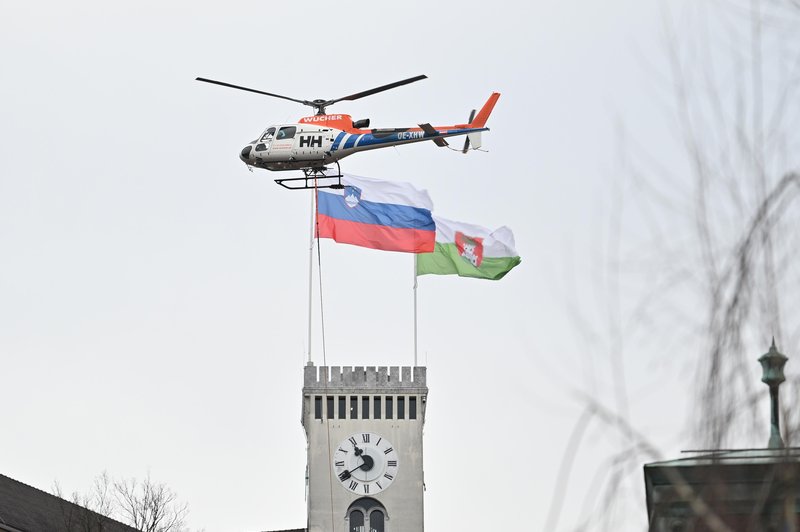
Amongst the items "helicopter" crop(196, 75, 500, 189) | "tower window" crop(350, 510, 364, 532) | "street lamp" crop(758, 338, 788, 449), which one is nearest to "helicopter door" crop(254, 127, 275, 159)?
"helicopter" crop(196, 75, 500, 189)

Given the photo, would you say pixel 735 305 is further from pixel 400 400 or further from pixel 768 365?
pixel 400 400

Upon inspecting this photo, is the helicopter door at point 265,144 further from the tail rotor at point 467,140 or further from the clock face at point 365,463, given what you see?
the clock face at point 365,463

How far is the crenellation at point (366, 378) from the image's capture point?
88.4 metres

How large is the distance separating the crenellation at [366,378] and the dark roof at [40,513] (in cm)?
975

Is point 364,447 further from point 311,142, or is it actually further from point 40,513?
point 311,142

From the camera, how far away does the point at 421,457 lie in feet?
282

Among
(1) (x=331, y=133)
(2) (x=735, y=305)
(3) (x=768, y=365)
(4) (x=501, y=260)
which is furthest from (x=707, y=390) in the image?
(4) (x=501, y=260)

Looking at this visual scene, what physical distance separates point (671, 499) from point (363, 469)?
235ft

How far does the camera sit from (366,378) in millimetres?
88812

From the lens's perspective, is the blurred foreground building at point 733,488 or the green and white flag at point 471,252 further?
the green and white flag at point 471,252

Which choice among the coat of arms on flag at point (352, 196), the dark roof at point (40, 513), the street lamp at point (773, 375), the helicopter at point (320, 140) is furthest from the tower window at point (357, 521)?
→ the street lamp at point (773, 375)

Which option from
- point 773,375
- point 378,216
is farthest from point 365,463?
point 773,375

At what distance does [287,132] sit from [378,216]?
15.7 m

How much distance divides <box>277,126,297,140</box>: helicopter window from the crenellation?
25.6m
